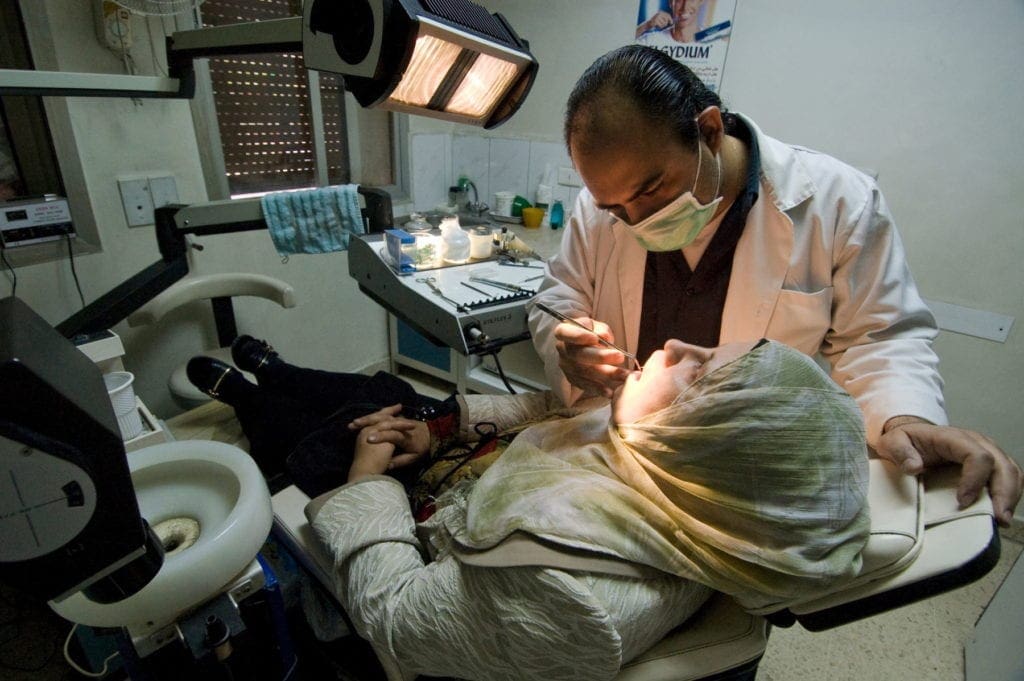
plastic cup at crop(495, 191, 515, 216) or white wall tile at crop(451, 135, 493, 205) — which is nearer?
plastic cup at crop(495, 191, 515, 216)

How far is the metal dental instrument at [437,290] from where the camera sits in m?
1.52

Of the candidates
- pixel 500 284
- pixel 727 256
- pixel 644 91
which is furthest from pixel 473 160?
pixel 644 91

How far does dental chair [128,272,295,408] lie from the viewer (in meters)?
1.70

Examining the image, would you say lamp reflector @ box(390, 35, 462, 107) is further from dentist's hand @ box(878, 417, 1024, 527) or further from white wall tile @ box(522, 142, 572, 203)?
white wall tile @ box(522, 142, 572, 203)

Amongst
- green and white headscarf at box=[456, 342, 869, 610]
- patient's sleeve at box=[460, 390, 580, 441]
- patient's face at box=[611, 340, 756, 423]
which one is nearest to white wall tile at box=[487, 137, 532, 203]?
patient's sleeve at box=[460, 390, 580, 441]

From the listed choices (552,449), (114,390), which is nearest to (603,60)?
(552,449)

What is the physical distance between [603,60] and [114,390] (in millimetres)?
1156

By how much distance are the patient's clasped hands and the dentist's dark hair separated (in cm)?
74

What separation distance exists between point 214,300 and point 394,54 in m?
1.63

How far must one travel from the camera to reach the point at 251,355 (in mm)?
1518

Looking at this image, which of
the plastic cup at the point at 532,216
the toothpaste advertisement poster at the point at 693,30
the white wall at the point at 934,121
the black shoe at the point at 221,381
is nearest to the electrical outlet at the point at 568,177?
the plastic cup at the point at 532,216

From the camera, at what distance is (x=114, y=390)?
104cm

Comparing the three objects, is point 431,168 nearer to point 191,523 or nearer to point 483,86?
point 483,86

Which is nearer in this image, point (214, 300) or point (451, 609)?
point (451, 609)
